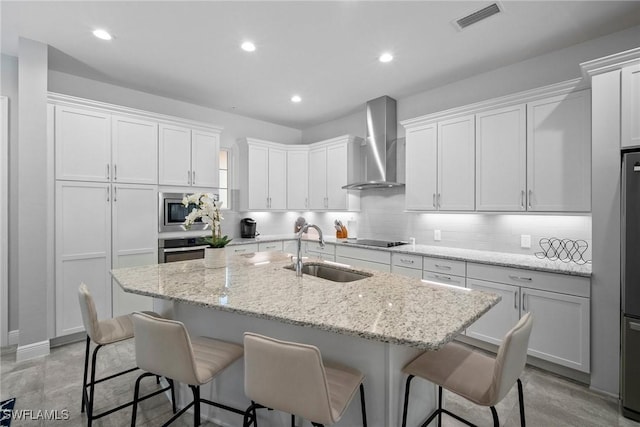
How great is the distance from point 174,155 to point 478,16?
3.47 meters

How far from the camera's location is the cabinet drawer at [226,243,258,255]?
434 centimetres

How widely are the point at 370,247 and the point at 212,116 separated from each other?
3084mm

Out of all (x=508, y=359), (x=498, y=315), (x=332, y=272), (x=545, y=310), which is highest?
(x=332, y=272)

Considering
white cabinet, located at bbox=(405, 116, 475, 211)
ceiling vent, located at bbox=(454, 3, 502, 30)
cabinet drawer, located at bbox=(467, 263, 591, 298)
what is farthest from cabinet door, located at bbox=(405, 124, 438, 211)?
ceiling vent, located at bbox=(454, 3, 502, 30)

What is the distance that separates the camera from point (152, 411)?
6.86 feet

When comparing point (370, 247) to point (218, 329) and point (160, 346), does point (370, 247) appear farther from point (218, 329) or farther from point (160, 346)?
point (160, 346)

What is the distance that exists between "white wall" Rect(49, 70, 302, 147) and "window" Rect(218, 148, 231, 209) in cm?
15

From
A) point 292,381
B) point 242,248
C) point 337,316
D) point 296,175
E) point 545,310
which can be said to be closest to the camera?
point 292,381

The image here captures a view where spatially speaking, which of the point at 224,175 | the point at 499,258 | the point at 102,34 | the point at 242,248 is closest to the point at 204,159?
the point at 224,175

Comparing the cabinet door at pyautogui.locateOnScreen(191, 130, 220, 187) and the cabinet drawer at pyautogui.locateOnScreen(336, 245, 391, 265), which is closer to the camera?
the cabinet drawer at pyautogui.locateOnScreen(336, 245, 391, 265)

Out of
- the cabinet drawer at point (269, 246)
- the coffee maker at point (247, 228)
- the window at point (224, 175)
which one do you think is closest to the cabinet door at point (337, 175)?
the cabinet drawer at point (269, 246)

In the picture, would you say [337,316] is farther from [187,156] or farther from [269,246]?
[269,246]

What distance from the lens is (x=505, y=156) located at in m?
3.05

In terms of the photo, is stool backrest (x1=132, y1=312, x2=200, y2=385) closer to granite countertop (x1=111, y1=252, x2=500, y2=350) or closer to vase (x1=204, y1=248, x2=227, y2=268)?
granite countertop (x1=111, y1=252, x2=500, y2=350)
